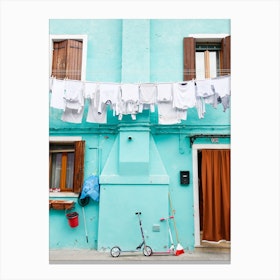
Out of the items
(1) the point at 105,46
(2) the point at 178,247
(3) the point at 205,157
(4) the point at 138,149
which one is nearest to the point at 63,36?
(1) the point at 105,46

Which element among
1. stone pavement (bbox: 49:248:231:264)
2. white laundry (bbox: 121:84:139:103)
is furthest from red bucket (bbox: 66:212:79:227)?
A: white laundry (bbox: 121:84:139:103)

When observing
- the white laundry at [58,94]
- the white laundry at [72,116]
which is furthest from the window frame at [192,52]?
the white laundry at [58,94]

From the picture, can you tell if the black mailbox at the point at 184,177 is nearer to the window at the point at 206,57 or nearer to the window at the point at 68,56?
the window at the point at 206,57

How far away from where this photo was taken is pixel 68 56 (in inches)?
178

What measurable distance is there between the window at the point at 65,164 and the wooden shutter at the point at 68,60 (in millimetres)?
1197

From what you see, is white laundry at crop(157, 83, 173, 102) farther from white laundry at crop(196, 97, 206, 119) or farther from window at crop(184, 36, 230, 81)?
window at crop(184, 36, 230, 81)

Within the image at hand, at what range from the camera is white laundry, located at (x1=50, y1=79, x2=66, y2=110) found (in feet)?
13.1

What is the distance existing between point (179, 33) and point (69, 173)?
3.14 meters

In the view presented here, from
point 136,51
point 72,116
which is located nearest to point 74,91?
point 72,116

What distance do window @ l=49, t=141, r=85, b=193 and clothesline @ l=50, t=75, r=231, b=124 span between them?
0.79 m

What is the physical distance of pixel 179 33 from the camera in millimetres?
4586

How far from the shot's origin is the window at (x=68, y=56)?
449 cm

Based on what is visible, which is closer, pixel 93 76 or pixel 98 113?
pixel 98 113

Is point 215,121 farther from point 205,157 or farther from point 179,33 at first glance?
point 179,33
